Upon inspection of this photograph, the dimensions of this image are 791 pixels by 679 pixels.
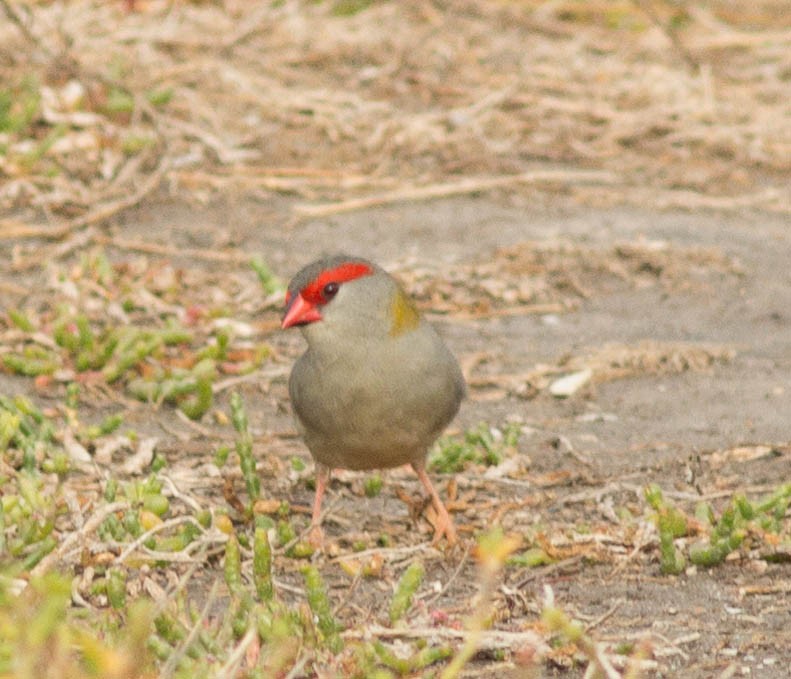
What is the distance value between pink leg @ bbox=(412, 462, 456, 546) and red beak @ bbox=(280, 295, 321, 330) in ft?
2.06

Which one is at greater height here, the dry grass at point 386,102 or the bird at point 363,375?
the bird at point 363,375

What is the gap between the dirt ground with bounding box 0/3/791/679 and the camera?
4.49m

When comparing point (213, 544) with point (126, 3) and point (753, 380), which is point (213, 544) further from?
point (126, 3)

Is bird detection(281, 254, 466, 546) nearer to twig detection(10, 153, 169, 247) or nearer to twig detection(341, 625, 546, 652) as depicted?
twig detection(341, 625, 546, 652)

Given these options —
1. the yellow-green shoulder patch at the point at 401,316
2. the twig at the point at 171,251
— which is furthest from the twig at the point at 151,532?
the twig at the point at 171,251

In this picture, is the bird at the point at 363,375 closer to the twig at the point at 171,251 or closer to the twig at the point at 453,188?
the twig at the point at 171,251

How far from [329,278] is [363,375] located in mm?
322

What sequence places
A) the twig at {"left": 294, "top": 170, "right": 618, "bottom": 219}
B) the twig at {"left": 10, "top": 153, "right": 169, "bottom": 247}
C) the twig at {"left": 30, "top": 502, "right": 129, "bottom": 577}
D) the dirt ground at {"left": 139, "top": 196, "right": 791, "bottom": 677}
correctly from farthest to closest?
the twig at {"left": 294, "top": 170, "right": 618, "bottom": 219} → the twig at {"left": 10, "top": 153, "right": 169, "bottom": 247} → the dirt ground at {"left": 139, "top": 196, "right": 791, "bottom": 677} → the twig at {"left": 30, "top": 502, "right": 129, "bottom": 577}

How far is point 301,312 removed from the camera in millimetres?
4902

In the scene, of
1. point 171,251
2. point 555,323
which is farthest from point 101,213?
point 555,323

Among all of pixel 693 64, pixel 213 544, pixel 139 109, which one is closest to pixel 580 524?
pixel 213 544

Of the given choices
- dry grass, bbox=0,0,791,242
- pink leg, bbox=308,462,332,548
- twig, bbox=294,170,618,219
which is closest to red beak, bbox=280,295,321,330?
pink leg, bbox=308,462,332,548

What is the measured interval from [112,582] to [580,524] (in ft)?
5.40

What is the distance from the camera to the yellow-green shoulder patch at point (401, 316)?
4988 mm
